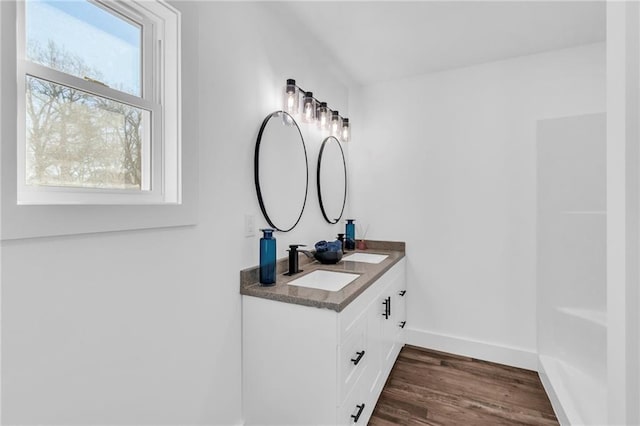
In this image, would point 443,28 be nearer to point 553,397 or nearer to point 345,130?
point 345,130

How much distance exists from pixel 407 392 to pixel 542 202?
166 cm

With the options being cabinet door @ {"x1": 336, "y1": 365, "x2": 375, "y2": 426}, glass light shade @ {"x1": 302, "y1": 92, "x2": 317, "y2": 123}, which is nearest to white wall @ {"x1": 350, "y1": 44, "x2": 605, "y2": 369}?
glass light shade @ {"x1": 302, "y1": 92, "x2": 317, "y2": 123}

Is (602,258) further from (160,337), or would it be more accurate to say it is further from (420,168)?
(160,337)

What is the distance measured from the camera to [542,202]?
90.0 inches

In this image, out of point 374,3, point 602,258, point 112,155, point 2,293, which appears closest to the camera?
point 2,293

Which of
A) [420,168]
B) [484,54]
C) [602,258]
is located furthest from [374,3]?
[602,258]

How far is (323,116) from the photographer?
92.0 inches

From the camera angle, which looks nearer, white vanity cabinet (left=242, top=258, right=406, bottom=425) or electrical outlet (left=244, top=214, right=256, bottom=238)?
white vanity cabinet (left=242, top=258, right=406, bottom=425)

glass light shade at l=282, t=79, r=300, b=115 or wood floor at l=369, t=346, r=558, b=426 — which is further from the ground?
glass light shade at l=282, t=79, r=300, b=115

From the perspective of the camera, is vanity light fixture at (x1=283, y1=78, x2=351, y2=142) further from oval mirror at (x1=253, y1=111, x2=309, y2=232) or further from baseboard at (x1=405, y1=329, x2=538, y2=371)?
baseboard at (x1=405, y1=329, x2=538, y2=371)

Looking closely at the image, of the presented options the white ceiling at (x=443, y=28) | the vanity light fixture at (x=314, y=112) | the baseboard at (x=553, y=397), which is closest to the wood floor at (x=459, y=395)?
the baseboard at (x=553, y=397)

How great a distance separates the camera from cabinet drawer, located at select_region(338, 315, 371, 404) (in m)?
1.38

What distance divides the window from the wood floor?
5.91 feet

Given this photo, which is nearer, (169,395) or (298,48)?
(169,395)
